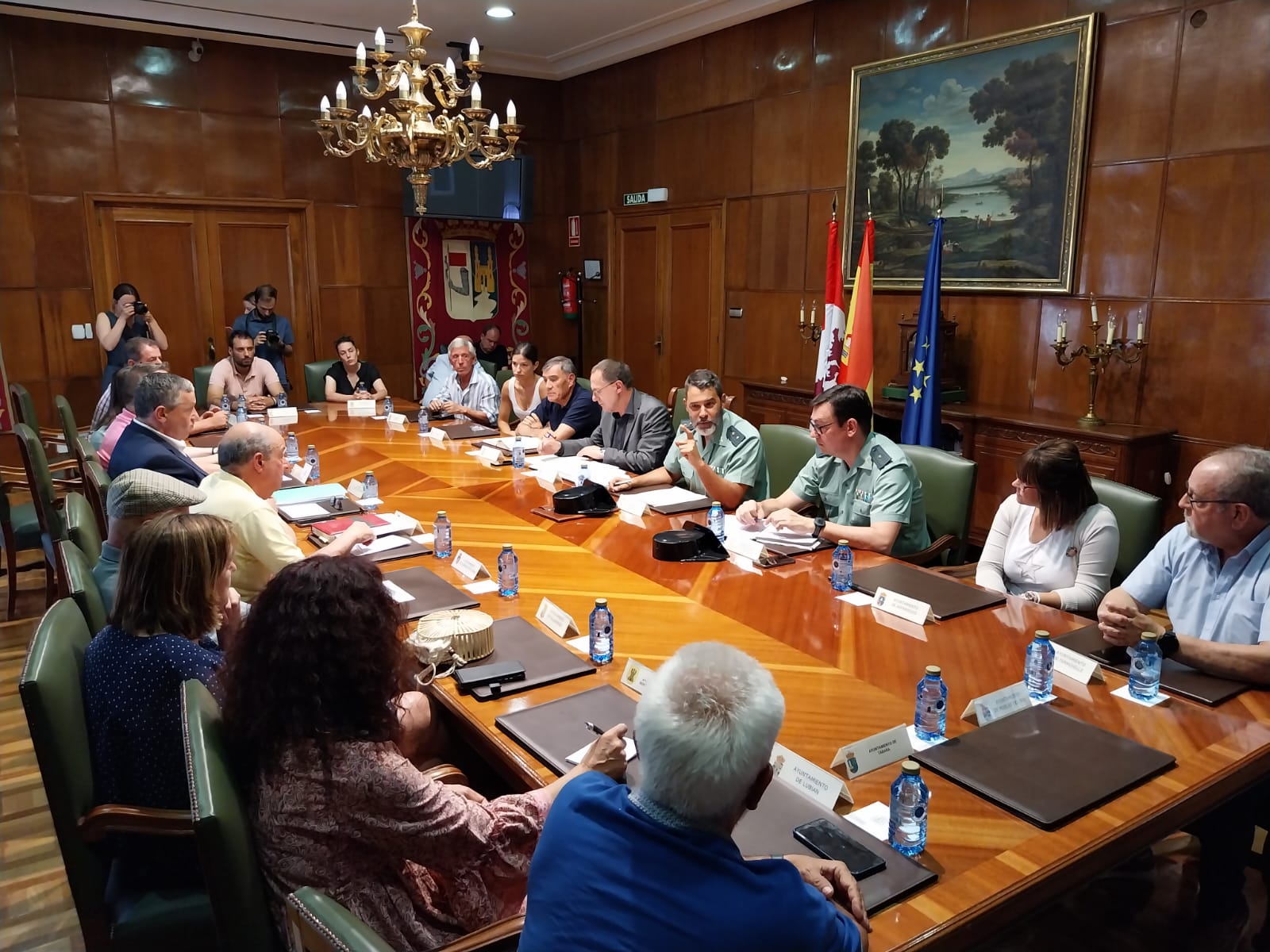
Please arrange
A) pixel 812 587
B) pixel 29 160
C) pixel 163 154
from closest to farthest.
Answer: pixel 812 587
pixel 29 160
pixel 163 154

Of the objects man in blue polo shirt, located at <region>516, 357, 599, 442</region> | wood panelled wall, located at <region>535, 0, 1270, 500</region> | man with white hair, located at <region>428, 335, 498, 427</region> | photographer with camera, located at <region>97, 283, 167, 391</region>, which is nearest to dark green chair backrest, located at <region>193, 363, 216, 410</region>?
photographer with camera, located at <region>97, 283, 167, 391</region>

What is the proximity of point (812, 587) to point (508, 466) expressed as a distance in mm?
2052

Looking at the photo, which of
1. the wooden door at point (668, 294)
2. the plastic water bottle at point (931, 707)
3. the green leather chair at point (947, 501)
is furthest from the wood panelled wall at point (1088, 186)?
the plastic water bottle at point (931, 707)

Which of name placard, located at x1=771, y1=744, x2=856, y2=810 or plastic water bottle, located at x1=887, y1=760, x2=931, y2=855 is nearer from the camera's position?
plastic water bottle, located at x1=887, y1=760, x2=931, y2=855

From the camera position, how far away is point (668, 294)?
300 inches

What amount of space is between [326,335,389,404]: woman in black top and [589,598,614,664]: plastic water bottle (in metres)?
4.51

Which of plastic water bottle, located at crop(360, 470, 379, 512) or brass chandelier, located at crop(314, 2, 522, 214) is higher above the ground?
brass chandelier, located at crop(314, 2, 522, 214)

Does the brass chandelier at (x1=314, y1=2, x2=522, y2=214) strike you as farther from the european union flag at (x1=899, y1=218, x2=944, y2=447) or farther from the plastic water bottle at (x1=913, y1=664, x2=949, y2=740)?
the plastic water bottle at (x1=913, y1=664, x2=949, y2=740)

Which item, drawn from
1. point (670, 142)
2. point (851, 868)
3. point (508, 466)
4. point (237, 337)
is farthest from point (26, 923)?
point (670, 142)

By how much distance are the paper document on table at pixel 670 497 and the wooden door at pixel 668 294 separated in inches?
145

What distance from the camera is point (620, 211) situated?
8.02 meters

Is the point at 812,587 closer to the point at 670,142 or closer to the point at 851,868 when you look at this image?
the point at 851,868

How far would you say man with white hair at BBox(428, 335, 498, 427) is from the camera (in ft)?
18.7

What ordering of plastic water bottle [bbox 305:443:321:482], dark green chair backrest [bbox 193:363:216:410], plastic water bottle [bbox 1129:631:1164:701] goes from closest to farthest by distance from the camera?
plastic water bottle [bbox 1129:631:1164:701] → plastic water bottle [bbox 305:443:321:482] → dark green chair backrest [bbox 193:363:216:410]
